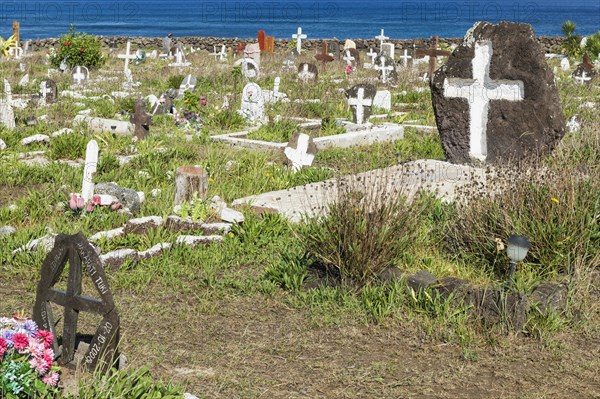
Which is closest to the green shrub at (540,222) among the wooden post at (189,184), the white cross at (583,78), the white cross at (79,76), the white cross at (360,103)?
the wooden post at (189,184)

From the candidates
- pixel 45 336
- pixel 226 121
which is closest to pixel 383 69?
pixel 226 121

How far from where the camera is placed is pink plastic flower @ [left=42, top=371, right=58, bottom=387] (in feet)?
Result: 14.5

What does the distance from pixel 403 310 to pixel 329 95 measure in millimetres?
13203

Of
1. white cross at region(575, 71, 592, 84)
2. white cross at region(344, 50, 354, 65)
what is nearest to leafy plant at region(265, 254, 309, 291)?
white cross at region(575, 71, 592, 84)

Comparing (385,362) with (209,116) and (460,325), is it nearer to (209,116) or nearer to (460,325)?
(460,325)

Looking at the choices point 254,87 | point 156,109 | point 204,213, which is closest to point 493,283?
point 204,213

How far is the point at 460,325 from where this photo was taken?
19.4ft

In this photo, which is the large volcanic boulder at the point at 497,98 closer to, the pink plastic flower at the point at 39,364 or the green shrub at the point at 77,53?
the pink plastic flower at the point at 39,364

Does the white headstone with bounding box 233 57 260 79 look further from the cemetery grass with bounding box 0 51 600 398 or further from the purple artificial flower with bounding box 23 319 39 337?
the purple artificial flower with bounding box 23 319 39 337

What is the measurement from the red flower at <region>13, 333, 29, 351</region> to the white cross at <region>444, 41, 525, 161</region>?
7.42 m

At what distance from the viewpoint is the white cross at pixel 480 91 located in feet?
34.9

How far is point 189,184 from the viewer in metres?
9.15

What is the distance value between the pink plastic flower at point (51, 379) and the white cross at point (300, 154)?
7129 mm

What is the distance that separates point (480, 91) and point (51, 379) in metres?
7.38
